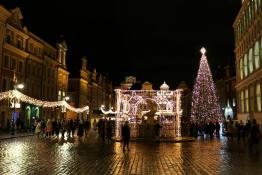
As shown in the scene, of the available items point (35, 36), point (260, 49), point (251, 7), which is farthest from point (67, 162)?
point (35, 36)

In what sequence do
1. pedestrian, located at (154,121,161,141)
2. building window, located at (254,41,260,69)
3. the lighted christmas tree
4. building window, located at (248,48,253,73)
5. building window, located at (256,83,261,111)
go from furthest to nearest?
the lighted christmas tree
building window, located at (248,48,253,73)
building window, located at (254,41,260,69)
building window, located at (256,83,261,111)
pedestrian, located at (154,121,161,141)

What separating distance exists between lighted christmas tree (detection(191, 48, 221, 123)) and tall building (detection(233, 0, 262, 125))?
4.36 metres

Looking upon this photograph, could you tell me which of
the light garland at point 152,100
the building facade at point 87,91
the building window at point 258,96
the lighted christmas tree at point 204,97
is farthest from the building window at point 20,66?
the building window at point 258,96

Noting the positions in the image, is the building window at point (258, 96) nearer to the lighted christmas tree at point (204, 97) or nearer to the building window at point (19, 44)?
the lighted christmas tree at point (204, 97)

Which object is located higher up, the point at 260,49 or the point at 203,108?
the point at 260,49

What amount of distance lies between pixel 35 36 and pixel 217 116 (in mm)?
31431

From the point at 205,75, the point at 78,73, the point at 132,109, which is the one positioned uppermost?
the point at 78,73

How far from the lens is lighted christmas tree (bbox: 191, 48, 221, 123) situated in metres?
41.4

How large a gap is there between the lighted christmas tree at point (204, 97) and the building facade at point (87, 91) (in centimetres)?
3727

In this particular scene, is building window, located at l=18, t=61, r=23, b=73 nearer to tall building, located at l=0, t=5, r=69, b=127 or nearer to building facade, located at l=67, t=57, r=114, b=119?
tall building, located at l=0, t=5, r=69, b=127

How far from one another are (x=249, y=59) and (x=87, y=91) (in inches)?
1989

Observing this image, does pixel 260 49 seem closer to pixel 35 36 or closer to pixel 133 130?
pixel 133 130

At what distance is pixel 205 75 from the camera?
42.2 m

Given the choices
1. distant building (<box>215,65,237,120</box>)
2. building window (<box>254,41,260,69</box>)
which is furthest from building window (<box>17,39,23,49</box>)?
distant building (<box>215,65,237,120</box>)
